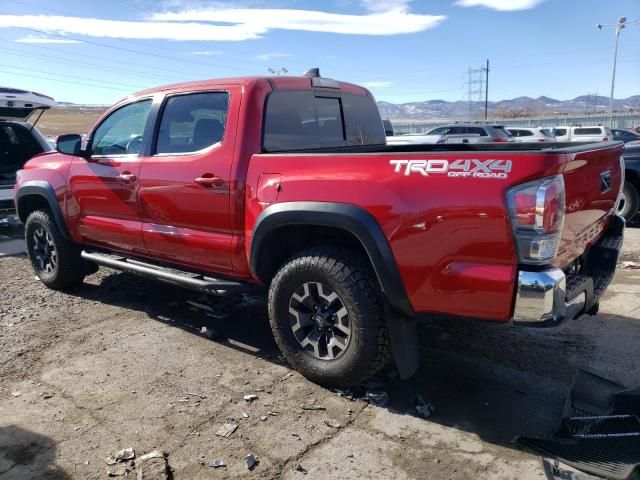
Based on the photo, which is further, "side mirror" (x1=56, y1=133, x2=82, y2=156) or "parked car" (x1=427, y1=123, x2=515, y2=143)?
"parked car" (x1=427, y1=123, x2=515, y2=143)

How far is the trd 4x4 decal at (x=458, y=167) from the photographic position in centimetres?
264

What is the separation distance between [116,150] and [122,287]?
1.73 meters

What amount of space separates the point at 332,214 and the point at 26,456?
2.12 meters

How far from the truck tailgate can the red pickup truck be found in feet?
0.06

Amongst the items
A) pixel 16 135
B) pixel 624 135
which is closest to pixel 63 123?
pixel 624 135

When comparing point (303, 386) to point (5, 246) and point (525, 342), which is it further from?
point (5, 246)

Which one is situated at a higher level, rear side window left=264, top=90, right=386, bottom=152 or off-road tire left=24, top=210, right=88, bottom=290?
rear side window left=264, top=90, right=386, bottom=152

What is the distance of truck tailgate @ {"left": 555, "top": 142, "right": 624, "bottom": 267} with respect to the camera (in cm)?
286

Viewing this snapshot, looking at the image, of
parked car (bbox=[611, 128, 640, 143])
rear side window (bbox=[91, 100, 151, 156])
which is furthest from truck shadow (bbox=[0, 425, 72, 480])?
parked car (bbox=[611, 128, 640, 143])

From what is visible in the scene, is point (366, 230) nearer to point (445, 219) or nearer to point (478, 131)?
point (445, 219)

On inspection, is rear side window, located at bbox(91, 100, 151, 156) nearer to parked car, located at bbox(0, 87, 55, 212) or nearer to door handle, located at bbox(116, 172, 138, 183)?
door handle, located at bbox(116, 172, 138, 183)

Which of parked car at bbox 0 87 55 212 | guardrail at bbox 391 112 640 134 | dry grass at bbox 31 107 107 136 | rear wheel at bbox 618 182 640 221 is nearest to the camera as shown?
parked car at bbox 0 87 55 212

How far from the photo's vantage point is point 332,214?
3.14 metres

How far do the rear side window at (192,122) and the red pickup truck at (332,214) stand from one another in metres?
0.02
